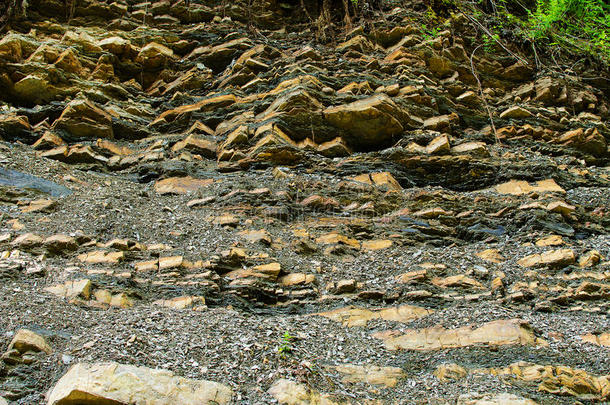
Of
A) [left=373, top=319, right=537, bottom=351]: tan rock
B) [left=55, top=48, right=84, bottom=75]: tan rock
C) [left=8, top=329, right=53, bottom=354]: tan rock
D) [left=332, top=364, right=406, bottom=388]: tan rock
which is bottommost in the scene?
[left=373, top=319, right=537, bottom=351]: tan rock

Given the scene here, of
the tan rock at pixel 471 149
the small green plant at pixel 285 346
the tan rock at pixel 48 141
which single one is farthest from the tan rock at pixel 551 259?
the tan rock at pixel 48 141

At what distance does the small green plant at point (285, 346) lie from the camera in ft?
13.7

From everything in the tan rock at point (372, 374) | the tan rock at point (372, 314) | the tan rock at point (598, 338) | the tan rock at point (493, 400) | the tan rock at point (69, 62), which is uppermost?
the tan rock at point (69, 62)

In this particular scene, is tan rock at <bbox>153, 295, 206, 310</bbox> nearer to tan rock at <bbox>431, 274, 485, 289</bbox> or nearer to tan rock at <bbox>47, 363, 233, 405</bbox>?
tan rock at <bbox>47, 363, 233, 405</bbox>

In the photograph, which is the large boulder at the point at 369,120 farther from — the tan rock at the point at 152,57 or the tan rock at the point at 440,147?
the tan rock at the point at 152,57

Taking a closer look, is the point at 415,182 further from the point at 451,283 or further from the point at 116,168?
the point at 116,168

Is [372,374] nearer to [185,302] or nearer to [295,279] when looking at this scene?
[295,279]

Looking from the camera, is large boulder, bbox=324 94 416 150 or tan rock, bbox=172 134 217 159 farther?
tan rock, bbox=172 134 217 159

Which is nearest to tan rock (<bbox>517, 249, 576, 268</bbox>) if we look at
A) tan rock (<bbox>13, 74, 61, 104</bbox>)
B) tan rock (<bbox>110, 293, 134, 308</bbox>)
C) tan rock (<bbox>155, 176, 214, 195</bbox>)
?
tan rock (<bbox>110, 293, 134, 308</bbox>)

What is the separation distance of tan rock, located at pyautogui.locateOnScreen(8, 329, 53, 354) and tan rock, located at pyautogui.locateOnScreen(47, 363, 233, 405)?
23.9 inches

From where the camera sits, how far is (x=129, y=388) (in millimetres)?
3369

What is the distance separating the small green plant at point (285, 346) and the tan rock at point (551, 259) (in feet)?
14.0

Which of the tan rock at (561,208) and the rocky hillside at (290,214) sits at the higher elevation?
the rocky hillside at (290,214)

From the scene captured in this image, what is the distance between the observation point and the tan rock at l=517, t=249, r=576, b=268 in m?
6.27
